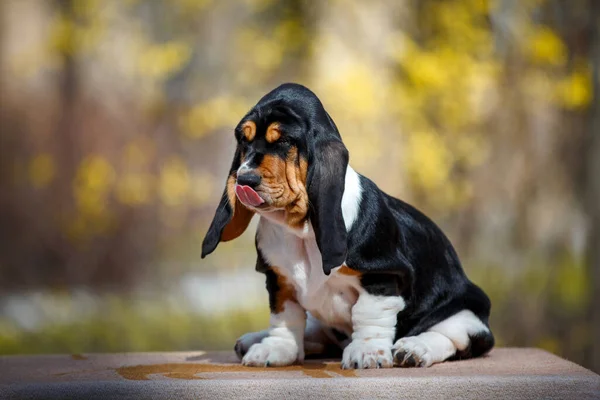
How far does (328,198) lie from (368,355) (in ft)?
1.78

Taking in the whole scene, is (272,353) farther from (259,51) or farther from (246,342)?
(259,51)

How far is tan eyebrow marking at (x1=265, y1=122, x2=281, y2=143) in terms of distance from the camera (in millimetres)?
2725

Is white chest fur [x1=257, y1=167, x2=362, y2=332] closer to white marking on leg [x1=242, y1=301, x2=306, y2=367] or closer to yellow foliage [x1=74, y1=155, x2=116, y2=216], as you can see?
white marking on leg [x1=242, y1=301, x2=306, y2=367]

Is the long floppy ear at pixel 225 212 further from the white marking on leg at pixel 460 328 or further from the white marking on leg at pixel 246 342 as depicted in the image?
the white marking on leg at pixel 460 328

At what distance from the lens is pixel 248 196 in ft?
8.70

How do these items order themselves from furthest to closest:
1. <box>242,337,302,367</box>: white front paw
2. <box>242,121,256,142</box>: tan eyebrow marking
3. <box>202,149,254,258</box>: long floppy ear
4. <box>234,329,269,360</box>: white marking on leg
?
1. <box>234,329,269,360</box>: white marking on leg
2. <box>242,337,302,367</box>: white front paw
3. <box>202,149,254,258</box>: long floppy ear
4. <box>242,121,256,142</box>: tan eyebrow marking

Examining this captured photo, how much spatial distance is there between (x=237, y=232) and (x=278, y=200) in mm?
428

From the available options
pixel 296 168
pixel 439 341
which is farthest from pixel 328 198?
pixel 439 341

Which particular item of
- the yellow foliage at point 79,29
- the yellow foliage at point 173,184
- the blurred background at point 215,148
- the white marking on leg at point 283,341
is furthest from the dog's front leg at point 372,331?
the yellow foliage at point 79,29

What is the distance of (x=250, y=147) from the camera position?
9.06ft

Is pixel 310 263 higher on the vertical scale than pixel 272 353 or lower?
higher

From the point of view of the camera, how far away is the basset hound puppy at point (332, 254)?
2.73m

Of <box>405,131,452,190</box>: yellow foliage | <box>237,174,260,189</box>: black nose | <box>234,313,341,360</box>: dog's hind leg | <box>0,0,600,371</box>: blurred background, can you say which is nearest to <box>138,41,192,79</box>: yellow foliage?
<box>0,0,600,371</box>: blurred background

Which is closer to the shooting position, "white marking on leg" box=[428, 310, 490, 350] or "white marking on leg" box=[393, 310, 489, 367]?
"white marking on leg" box=[393, 310, 489, 367]
